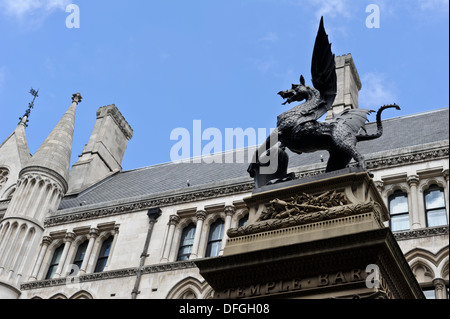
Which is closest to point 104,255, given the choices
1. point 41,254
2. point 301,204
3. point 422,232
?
point 41,254

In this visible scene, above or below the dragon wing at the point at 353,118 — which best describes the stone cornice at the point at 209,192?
above

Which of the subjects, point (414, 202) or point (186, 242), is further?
point (186, 242)

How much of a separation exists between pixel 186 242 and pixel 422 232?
986cm

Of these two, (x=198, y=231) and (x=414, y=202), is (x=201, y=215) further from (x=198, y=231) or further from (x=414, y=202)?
(x=414, y=202)

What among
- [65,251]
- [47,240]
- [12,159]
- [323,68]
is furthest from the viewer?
[12,159]

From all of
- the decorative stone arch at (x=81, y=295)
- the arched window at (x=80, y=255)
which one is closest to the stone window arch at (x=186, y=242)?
the decorative stone arch at (x=81, y=295)

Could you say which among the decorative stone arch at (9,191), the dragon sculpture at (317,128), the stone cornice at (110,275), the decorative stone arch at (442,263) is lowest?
the dragon sculpture at (317,128)

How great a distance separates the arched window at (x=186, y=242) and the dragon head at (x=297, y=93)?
58.0 feet

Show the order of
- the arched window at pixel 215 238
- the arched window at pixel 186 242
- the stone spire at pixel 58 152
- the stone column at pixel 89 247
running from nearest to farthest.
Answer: the arched window at pixel 215 238 → the arched window at pixel 186 242 → the stone column at pixel 89 247 → the stone spire at pixel 58 152

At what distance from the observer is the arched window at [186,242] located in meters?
27.4

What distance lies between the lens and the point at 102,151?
1556 inches

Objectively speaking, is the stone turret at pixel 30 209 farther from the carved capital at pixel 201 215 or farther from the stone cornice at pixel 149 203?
the carved capital at pixel 201 215

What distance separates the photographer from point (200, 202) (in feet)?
92.6
